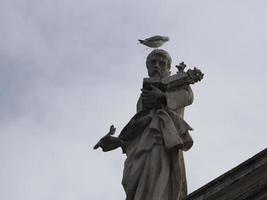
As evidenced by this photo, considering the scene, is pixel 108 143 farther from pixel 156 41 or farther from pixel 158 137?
pixel 156 41

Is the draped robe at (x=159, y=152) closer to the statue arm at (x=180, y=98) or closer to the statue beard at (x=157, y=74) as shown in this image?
the statue arm at (x=180, y=98)

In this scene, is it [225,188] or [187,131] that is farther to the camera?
[187,131]

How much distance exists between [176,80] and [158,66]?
1.99 feet

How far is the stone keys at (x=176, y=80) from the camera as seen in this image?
15.5 m

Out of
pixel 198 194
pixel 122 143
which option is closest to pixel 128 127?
pixel 122 143

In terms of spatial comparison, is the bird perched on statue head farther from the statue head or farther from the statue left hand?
the statue left hand

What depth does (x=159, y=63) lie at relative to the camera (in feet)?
52.6

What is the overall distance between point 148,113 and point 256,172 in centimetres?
285

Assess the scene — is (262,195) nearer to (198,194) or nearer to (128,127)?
(198,194)

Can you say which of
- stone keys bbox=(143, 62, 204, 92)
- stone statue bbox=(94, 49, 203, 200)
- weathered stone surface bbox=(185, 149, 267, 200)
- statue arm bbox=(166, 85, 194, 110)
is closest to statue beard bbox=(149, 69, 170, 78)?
stone statue bbox=(94, 49, 203, 200)

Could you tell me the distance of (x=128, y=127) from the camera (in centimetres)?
1534

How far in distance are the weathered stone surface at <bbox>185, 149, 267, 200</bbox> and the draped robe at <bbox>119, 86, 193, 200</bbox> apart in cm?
93

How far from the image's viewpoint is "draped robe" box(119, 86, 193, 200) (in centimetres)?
1418

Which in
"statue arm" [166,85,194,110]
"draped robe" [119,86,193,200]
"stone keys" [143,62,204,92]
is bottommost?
"draped robe" [119,86,193,200]
